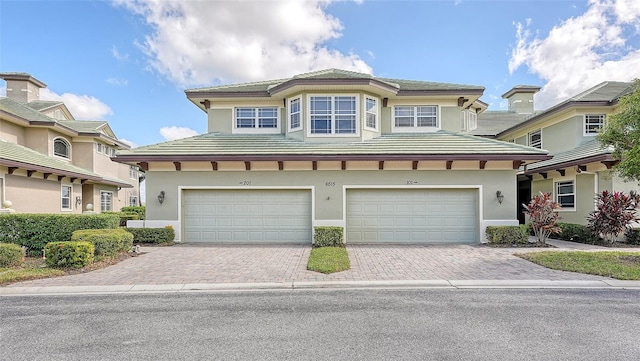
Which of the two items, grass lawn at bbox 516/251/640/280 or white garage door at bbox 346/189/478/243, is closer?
grass lawn at bbox 516/251/640/280

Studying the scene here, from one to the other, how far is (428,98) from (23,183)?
19489 mm

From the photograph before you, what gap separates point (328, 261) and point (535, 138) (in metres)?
16.3

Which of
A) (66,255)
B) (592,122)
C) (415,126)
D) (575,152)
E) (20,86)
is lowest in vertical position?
(66,255)

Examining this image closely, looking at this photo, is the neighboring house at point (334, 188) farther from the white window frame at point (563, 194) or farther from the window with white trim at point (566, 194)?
the window with white trim at point (566, 194)

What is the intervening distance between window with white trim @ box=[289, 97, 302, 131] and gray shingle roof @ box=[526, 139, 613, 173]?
39.5 feet

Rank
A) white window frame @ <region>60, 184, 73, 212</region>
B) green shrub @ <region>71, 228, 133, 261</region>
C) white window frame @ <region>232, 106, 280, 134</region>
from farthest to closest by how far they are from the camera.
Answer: white window frame @ <region>60, 184, 73, 212</region>
white window frame @ <region>232, 106, 280, 134</region>
green shrub @ <region>71, 228, 133, 261</region>

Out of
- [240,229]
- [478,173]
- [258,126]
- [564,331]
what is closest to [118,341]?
[564,331]

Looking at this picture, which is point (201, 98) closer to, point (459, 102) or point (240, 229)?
point (240, 229)

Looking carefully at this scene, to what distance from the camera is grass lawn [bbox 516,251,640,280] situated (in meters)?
7.72

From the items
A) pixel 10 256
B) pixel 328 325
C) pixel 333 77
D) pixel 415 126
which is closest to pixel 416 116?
pixel 415 126

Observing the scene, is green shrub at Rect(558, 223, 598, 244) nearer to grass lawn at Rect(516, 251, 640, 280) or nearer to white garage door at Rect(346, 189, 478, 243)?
grass lawn at Rect(516, 251, 640, 280)

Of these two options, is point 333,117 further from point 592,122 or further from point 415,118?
point 592,122

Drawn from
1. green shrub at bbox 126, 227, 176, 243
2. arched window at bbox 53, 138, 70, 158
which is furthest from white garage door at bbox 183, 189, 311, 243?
arched window at bbox 53, 138, 70, 158

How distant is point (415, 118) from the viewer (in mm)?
15148
